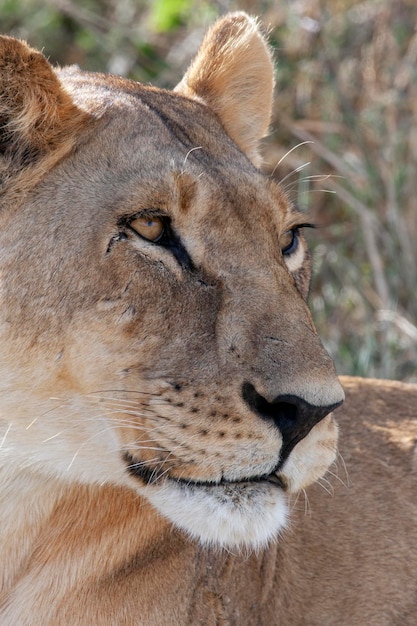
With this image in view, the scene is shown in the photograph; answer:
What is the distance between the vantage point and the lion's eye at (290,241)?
9.39 feet

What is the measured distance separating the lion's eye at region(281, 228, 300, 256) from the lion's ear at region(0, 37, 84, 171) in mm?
670

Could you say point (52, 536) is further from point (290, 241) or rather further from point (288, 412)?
point (290, 241)

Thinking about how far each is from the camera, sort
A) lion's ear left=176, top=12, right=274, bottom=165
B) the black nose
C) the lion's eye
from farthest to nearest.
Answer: lion's ear left=176, top=12, right=274, bottom=165
the lion's eye
the black nose

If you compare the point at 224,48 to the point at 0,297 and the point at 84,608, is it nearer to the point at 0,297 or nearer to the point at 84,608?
the point at 0,297

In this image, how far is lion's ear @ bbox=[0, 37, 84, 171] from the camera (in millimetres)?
2473

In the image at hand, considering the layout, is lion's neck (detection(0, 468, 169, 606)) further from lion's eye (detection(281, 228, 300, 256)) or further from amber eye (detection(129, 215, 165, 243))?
lion's eye (detection(281, 228, 300, 256))

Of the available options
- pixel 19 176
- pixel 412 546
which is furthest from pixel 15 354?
pixel 412 546

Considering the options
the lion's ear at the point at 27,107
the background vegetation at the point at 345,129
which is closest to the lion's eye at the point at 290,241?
the lion's ear at the point at 27,107

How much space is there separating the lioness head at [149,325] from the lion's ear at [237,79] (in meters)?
0.53

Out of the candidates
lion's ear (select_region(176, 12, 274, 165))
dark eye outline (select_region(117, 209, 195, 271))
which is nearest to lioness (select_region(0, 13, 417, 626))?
dark eye outline (select_region(117, 209, 195, 271))

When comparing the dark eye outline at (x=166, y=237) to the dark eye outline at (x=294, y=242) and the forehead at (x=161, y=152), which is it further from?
the dark eye outline at (x=294, y=242)

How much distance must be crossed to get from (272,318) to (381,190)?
141 inches

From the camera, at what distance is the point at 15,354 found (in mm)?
2424

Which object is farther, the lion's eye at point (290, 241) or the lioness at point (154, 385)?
the lion's eye at point (290, 241)
